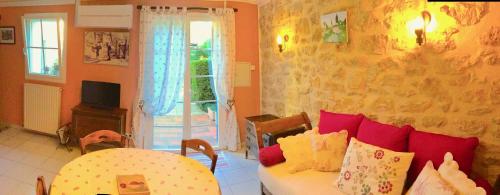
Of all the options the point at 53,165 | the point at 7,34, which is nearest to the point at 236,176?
the point at 53,165

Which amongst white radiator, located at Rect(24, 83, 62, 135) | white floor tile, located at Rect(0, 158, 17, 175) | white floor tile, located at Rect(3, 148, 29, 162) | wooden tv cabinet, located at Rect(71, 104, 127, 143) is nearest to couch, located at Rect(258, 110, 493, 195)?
wooden tv cabinet, located at Rect(71, 104, 127, 143)

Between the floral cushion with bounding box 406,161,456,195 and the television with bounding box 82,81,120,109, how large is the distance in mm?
3805

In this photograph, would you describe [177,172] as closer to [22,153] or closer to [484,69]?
[484,69]

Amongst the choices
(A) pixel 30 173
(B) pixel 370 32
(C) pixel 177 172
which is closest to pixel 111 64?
(A) pixel 30 173

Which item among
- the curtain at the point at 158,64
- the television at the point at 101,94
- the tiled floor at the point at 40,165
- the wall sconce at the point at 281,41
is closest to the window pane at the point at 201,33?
the curtain at the point at 158,64

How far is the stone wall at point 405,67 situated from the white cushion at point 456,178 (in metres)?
0.38

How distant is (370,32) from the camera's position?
2.94 m

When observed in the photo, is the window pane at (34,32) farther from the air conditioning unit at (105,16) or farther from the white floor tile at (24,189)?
the white floor tile at (24,189)

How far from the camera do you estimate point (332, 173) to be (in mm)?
2705

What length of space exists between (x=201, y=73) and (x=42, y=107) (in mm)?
2617

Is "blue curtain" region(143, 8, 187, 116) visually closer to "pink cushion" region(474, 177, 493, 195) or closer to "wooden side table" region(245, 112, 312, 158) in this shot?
"wooden side table" region(245, 112, 312, 158)

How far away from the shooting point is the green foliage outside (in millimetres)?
4602

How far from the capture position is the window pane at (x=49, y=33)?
16.6 feet

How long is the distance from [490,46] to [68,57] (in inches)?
196
